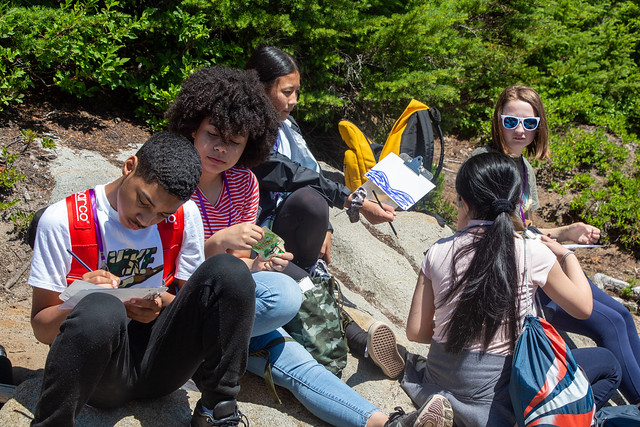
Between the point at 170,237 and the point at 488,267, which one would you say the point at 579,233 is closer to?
the point at 488,267

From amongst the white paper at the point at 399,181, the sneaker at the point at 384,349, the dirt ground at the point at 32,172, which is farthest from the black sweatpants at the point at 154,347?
the white paper at the point at 399,181

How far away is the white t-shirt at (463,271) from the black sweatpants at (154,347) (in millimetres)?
935

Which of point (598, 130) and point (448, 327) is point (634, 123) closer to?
point (598, 130)

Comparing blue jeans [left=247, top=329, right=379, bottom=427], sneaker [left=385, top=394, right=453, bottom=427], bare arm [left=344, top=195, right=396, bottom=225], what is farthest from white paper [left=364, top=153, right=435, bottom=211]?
sneaker [left=385, top=394, right=453, bottom=427]

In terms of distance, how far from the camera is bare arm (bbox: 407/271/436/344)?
2725mm

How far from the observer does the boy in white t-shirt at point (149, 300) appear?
2.07 metres

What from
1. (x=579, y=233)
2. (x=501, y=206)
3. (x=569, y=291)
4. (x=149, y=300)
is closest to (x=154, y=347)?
(x=149, y=300)

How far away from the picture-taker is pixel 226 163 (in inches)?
113

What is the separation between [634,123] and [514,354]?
791cm

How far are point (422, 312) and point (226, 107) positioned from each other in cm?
140

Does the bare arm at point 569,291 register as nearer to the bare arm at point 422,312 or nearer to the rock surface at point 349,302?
the bare arm at point 422,312

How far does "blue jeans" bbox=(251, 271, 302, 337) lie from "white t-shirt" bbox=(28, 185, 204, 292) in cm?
34

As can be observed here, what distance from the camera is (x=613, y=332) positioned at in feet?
10.9

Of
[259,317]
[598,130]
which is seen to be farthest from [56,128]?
[598,130]
